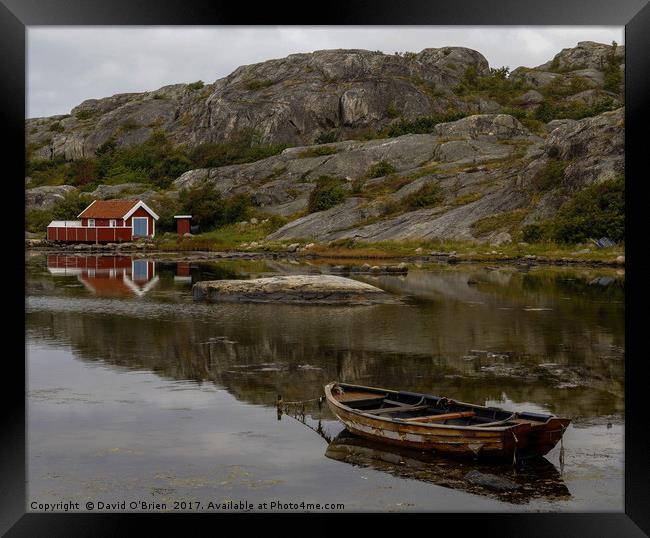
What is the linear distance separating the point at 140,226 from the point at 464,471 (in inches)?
3418

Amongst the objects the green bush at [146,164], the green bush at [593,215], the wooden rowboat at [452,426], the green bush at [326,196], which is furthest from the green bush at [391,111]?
the wooden rowboat at [452,426]

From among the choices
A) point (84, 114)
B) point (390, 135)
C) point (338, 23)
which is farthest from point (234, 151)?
point (338, 23)

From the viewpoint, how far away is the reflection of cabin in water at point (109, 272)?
156ft

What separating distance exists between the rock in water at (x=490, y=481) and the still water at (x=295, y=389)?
0.17 metres

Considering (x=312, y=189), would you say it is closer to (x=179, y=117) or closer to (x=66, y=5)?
(x=179, y=117)

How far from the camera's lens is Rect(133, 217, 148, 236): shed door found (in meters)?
96.0

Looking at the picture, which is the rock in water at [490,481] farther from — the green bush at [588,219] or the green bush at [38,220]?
the green bush at [38,220]

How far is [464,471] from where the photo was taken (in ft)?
46.4

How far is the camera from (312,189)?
105 metres

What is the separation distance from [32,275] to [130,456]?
4622 cm

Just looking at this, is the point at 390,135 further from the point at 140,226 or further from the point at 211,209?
the point at 140,226

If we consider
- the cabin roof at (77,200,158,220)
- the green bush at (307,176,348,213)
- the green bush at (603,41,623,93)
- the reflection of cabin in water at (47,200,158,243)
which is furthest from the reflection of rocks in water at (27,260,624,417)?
the green bush at (603,41,623,93)

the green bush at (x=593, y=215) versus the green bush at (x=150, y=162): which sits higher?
the green bush at (x=150, y=162)

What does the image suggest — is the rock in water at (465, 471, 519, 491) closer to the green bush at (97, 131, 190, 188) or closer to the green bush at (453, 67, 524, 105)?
the green bush at (97, 131, 190, 188)
